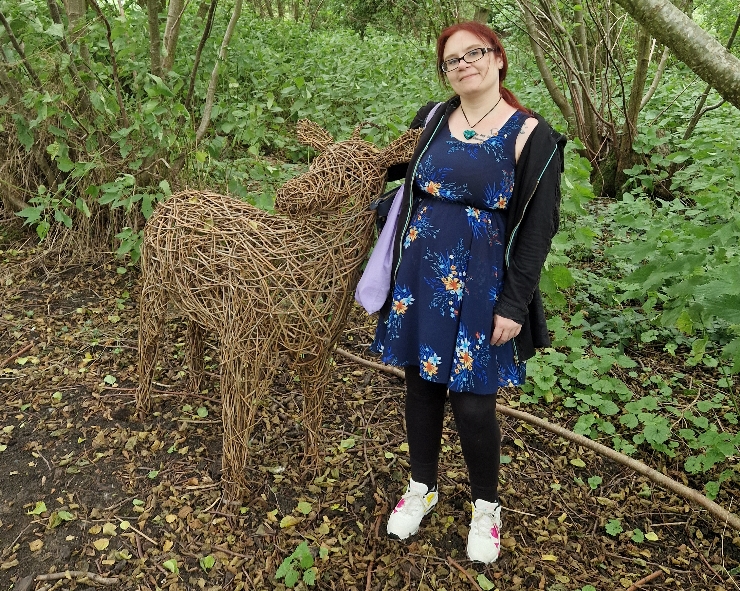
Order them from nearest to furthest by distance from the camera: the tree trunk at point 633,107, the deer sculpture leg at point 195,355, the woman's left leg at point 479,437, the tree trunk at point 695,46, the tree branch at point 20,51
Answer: the tree trunk at point 695,46 < the woman's left leg at point 479,437 < the deer sculpture leg at point 195,355 < the tree branch at point 20,51 < the tree trunk at point 633,107

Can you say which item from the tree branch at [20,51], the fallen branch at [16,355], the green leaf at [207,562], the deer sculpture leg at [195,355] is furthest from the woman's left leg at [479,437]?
the tree branch at [20,51]

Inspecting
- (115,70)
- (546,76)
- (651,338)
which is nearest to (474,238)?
(651,338)

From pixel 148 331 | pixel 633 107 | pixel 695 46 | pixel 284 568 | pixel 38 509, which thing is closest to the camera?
pixel 695 46

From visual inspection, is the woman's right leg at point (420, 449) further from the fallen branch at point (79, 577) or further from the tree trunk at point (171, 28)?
the tree trunk at point (171, 28)

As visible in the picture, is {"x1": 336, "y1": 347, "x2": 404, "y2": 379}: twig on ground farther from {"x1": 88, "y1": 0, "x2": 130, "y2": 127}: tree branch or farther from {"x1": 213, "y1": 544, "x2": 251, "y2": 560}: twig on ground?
{"x1": 88, "y1": 0, "x2": 130, "y2": 127}: tree branch

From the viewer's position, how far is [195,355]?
9.78ft

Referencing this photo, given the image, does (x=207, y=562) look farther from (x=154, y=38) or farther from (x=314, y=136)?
(x=154, y=38)

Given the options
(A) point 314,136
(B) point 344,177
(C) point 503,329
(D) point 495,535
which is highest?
(A) point 314,136

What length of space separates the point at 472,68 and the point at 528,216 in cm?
50

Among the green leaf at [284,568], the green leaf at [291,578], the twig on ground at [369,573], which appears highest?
the green leaf at [284,568]

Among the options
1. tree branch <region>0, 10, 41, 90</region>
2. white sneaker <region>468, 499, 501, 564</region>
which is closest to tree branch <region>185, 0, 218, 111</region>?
tree branch <region>0, 10, 41, 90</region>

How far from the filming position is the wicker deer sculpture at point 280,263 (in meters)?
2.06

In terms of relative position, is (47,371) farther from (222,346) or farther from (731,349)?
(731,349)

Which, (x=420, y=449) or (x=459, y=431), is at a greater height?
(x=459, y=431)
